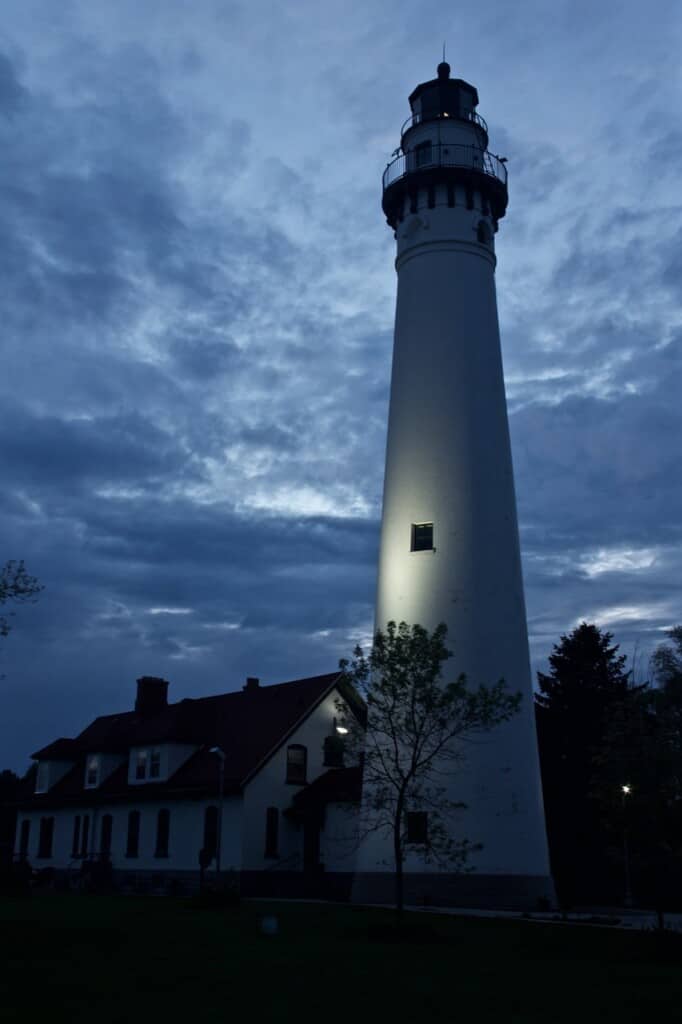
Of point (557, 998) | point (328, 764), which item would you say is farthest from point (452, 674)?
point (557, 998)

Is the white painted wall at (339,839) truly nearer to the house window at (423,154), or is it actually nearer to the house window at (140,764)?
the house window at (140,764)

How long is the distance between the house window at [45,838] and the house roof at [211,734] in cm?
120

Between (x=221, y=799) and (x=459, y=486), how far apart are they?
13.6m

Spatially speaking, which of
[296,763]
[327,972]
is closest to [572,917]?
[296,763]

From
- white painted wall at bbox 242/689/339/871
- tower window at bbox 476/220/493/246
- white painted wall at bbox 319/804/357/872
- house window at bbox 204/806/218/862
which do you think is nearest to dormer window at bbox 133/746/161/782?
house window at bbox 204/806/218/862

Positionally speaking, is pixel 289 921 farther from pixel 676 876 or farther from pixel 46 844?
pixel 46 844

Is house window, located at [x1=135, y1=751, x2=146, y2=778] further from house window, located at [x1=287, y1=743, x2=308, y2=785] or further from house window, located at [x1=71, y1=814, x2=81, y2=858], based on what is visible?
house window, located at [x1=287, y1=743, x2=308, y2=785]

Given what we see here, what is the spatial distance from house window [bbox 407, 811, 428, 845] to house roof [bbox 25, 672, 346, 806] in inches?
366

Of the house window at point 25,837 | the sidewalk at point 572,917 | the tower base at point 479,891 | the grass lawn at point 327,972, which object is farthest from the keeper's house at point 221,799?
the grass lawn at point 327,972

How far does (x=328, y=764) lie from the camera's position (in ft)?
139

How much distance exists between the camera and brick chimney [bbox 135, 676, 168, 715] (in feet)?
170

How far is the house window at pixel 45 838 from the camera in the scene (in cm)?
5034

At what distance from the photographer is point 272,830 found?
3950 centimetres

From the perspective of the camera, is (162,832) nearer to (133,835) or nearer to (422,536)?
(133,835)
